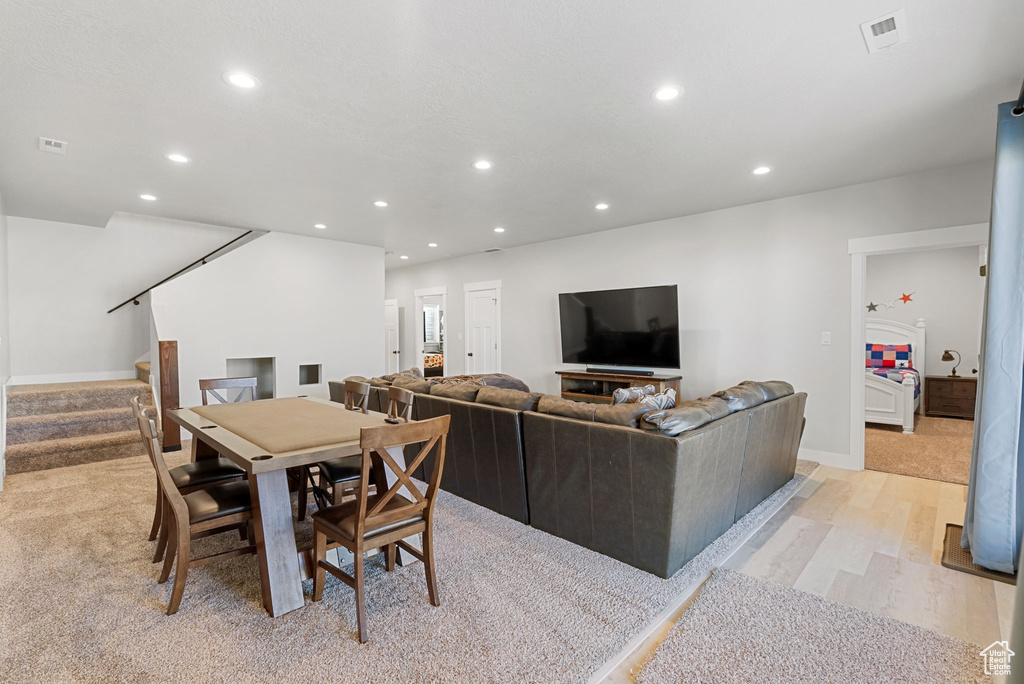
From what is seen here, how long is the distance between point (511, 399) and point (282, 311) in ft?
14.1

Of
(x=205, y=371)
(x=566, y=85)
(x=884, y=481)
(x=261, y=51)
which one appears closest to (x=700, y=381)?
(x=884, y=481)

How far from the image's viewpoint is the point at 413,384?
4090 mm

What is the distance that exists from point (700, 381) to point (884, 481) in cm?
184

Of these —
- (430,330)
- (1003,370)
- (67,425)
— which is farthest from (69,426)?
(1003,370)

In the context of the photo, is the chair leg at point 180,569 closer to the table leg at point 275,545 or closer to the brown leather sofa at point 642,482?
the table leg at point 275,545

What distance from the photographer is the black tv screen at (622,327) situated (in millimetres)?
5496

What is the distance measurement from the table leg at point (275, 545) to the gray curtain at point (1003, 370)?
3.47 metres

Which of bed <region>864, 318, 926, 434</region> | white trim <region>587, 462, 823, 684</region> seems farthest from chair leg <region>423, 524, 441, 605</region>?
bed <region>864, 318, 926, 434</region>

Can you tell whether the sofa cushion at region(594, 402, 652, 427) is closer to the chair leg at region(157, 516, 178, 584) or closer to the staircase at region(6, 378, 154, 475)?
the chair leg at region(157, 516, 178, 584)

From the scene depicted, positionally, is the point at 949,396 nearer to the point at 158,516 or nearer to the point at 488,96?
the point at 488,96

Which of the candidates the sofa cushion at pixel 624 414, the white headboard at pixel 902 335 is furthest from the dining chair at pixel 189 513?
the white headboard at pixel 902 335

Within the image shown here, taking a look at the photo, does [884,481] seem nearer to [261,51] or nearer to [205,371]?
[261,51]

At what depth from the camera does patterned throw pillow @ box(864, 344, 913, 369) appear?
7.01 meters

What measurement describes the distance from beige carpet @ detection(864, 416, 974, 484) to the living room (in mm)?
250
